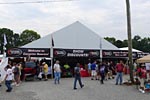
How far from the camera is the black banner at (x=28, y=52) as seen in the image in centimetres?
2900

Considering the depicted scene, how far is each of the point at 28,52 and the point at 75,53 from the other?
509 centimetres

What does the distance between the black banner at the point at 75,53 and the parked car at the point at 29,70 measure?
3786mm

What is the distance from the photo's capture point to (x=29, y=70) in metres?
27.1

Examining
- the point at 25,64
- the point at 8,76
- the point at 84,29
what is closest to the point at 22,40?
the point at 84,29

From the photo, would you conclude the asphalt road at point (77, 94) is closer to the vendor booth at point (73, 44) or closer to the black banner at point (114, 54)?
the vendor booth at point (73, 44)

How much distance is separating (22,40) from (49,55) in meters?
75.1

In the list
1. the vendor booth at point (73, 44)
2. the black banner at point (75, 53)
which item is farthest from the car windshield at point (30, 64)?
the black banner at point (75, 53)

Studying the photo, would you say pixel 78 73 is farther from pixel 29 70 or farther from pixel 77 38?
pixel 77 38

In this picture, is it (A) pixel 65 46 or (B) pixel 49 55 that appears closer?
(B) pixel 49 55

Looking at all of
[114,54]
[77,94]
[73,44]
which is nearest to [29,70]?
[73,44]

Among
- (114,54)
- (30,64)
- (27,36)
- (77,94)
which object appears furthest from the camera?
(27,36)

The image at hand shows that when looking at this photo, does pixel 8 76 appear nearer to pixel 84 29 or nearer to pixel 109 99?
pixel 109 99

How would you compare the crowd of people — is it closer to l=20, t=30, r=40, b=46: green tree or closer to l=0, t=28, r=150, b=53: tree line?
l=0, t=28, r=150, b=53: tree line

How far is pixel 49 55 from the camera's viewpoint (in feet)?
101
